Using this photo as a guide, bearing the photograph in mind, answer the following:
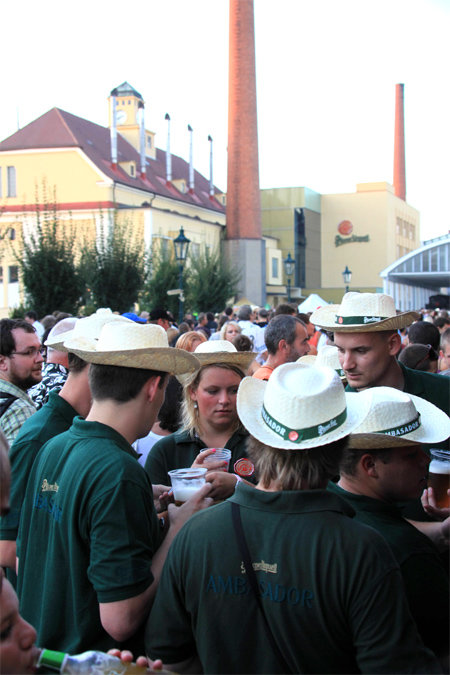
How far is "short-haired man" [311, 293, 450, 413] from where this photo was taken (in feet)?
14.5

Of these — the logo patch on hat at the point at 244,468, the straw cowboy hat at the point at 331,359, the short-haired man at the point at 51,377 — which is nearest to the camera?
the logo patch on hat at the point at 244,468

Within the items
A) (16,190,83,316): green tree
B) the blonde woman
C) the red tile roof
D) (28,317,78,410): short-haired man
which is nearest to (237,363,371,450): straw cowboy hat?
the blonde woman

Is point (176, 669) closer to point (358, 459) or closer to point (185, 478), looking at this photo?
point (185, 478)

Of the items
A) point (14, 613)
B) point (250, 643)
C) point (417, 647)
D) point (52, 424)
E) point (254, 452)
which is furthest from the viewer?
point (52, 424)

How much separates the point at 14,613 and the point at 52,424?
68.9 inches

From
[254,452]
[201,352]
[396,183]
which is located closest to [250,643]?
[254,452]

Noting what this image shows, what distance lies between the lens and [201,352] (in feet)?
14.6

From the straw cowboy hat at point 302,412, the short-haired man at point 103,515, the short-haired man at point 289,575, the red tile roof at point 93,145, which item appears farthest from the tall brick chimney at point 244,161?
the short-haired man at point 289,575

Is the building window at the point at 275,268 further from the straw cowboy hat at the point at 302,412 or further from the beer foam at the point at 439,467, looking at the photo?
the straw cowboy hat at the point at 302,412

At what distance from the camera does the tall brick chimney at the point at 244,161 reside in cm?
4578

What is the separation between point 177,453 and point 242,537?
189 centimetres

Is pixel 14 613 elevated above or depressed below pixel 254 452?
below

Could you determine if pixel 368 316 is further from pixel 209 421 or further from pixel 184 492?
pixel 184 492

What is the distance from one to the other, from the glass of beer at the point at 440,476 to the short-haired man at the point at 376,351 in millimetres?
1217
